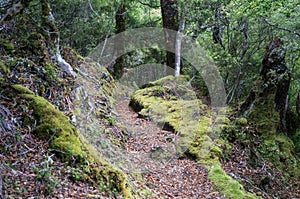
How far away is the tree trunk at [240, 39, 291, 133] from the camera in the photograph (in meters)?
9.59

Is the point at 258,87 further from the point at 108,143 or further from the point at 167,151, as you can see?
the point at 108,143

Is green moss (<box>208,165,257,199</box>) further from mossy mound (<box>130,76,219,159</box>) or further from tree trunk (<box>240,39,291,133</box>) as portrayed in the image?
tree trunk (<box>240,39,291,133</box>)

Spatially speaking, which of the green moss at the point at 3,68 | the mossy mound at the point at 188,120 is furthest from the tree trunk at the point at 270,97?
the green moss at the point at 3,68

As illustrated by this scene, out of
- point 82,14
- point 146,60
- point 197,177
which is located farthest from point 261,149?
point 146,60

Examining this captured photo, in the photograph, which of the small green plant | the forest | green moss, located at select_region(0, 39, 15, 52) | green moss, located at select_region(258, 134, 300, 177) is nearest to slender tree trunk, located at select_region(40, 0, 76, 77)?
the forest

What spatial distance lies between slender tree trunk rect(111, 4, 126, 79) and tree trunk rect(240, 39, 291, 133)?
6.82 metres

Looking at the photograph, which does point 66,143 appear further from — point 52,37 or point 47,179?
point 52,37

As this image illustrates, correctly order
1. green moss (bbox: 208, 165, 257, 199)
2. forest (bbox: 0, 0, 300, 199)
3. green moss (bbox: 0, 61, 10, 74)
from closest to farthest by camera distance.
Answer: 1. forest (bbox: 0, 0, 300, 199)
2. green moss (bbox: 0, 61, 10, 74)
3. green moss (bbox: 208, 165, 257, 199)

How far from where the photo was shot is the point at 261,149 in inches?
361

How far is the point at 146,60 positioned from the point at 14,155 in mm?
14482

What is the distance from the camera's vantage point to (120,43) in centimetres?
1527

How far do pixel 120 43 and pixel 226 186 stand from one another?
10.7 meters

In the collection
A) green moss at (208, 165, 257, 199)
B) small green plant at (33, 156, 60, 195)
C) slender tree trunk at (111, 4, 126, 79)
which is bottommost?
A: green moss at (208, 165, 257, 199)

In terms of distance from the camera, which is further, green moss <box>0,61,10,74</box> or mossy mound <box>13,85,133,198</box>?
green moss <box>0,61,10,74</box>
